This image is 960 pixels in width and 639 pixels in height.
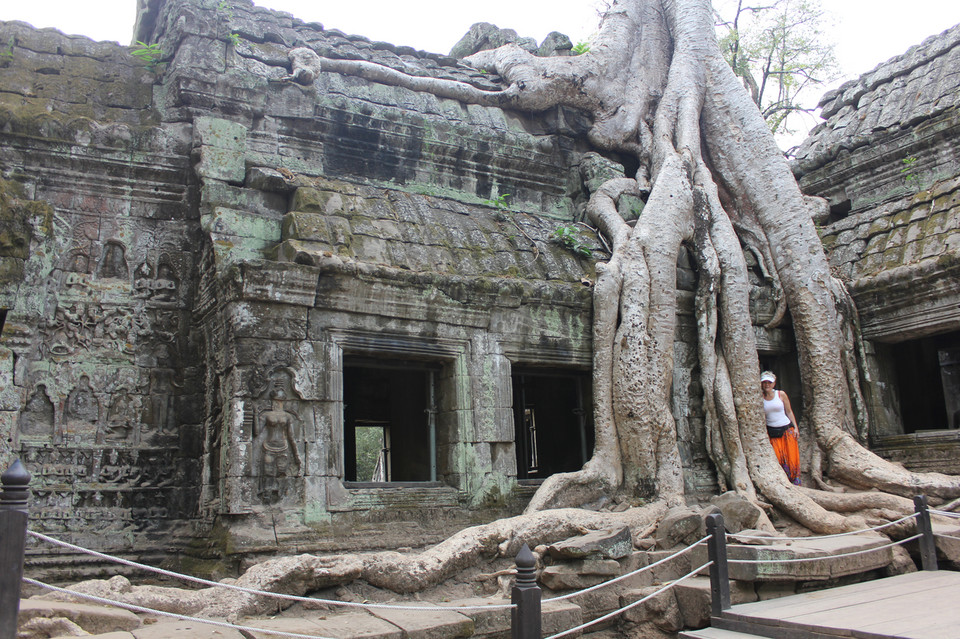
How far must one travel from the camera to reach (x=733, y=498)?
513cm

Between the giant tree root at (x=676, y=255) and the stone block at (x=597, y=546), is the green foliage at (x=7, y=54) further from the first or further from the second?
the stone block at (x=597, y=546)

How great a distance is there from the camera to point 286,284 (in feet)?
16.7

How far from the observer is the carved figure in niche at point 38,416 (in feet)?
16.9

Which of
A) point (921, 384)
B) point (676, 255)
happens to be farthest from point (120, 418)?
point (921, 384)

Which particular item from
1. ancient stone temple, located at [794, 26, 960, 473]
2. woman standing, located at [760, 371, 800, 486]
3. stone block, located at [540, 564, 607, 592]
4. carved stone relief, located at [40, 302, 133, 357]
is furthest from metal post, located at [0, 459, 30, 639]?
ancient stone temple, located at [794, 26, 960, 473]

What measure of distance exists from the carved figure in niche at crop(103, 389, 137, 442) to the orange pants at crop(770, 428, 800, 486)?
489 centimetres

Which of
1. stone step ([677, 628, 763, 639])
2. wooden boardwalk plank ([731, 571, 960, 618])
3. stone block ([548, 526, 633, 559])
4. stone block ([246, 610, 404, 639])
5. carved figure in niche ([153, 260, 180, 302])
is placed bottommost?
stone step ([677, 628, 763, 639])

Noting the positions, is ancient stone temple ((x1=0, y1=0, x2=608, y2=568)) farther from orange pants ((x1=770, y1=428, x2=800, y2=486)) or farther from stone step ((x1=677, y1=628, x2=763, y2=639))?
stone step ((x1=677, y1=628, x2=763, y2=639))

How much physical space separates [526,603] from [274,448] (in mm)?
2562

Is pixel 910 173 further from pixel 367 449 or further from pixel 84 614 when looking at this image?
pixel 367 449

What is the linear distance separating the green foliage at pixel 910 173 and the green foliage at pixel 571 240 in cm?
350

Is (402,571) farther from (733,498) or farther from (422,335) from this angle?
(733,498)

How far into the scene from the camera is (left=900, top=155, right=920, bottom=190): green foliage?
301 inches

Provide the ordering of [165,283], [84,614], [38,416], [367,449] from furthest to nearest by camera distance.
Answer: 1. [367,449]
2. [165,283]
3. [38,416]
4. [84,614]
